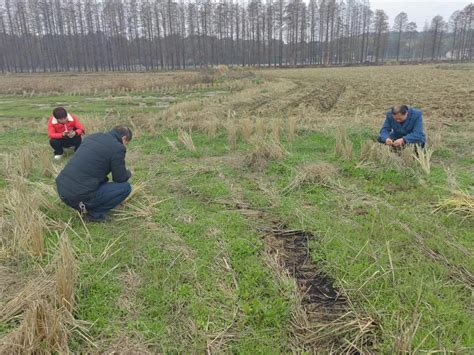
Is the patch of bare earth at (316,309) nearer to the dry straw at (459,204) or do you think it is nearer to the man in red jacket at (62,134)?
the dry straw at (459,204)

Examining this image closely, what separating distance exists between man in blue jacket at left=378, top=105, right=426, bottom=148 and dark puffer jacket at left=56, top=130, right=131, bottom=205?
14.5ft

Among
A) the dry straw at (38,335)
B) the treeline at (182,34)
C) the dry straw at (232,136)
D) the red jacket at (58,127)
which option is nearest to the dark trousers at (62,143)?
the red jacket at (58,127)

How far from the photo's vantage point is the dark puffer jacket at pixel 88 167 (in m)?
3.80

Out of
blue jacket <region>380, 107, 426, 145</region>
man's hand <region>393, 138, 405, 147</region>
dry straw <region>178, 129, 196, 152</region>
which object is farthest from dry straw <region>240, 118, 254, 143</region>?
man's hand <region>393, 138, 405, 147</region>

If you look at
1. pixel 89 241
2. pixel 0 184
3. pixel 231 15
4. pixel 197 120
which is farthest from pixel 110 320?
pixel 231 15

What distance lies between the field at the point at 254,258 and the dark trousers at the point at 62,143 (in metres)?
0.76

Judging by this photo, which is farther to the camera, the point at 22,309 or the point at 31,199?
the point at 31,199

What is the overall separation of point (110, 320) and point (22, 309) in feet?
2.11

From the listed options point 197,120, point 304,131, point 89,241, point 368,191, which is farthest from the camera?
point 197,120

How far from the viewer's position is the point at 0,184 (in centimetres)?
550

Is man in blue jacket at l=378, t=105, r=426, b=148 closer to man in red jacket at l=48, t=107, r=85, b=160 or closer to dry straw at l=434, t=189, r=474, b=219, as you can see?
dry straw at l=434, t=189, r=474, b=219

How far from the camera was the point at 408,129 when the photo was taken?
5.93 metres

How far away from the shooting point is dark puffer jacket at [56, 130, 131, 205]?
3.80m

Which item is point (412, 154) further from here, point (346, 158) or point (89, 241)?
point (89, 241)
